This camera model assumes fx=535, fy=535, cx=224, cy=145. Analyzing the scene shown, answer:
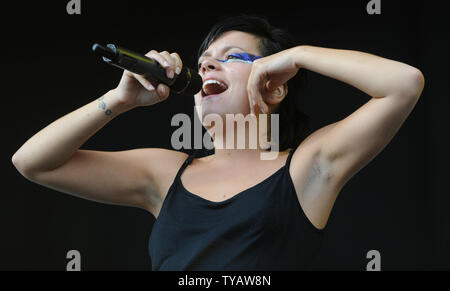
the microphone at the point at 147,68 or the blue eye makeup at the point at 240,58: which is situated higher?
the blue eye makeup at the point at 240,58

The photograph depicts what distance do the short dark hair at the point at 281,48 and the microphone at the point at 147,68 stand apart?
34 cm

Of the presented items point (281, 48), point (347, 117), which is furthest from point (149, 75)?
point (281, 48)

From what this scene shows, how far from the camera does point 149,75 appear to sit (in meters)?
1.27

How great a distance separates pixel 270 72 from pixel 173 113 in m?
1.48

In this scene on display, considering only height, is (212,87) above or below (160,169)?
above

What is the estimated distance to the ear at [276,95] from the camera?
1.67 m

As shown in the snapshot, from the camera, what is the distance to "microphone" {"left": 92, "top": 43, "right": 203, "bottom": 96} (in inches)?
45.8

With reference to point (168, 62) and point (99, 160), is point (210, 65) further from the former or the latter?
point (99, 160)
